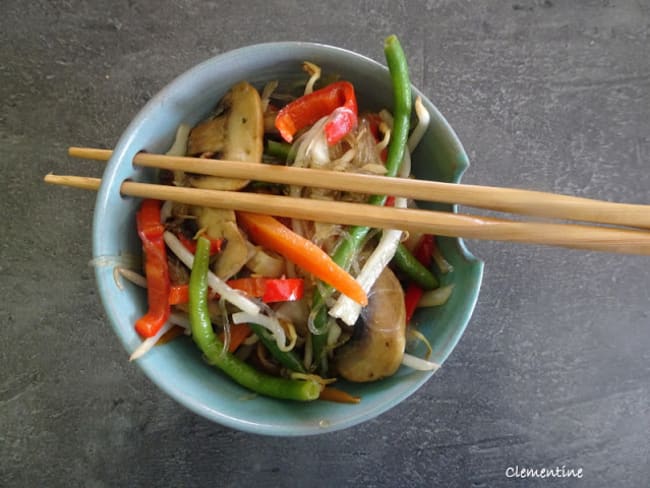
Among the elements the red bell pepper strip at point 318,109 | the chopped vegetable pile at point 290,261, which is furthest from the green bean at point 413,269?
the red bell pepper strip at point 318,109

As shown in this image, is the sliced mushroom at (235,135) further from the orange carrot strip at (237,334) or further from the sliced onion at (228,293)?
the orange carrot strip at (237,334)

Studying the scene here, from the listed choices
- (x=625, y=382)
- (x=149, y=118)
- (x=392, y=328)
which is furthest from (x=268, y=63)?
(x=625, y=382)

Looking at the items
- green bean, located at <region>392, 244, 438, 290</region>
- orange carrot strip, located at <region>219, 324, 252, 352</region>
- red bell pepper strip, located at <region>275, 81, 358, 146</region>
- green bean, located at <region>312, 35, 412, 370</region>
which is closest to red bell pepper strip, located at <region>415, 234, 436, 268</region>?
green bean, located at <region>392, 244, 438, 290</region>

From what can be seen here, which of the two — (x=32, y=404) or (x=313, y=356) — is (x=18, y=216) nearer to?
(x=32, y=404)

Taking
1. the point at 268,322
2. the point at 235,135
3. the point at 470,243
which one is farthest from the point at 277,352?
the point at 470,243

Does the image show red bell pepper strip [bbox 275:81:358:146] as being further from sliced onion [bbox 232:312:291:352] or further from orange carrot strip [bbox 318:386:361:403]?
orange carrot strip [bbox 318:386:361:403]

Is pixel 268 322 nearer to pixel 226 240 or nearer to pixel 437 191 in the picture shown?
pixel 226 240

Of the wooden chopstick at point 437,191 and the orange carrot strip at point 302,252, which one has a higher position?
the wooden chopstick at point 437,191
